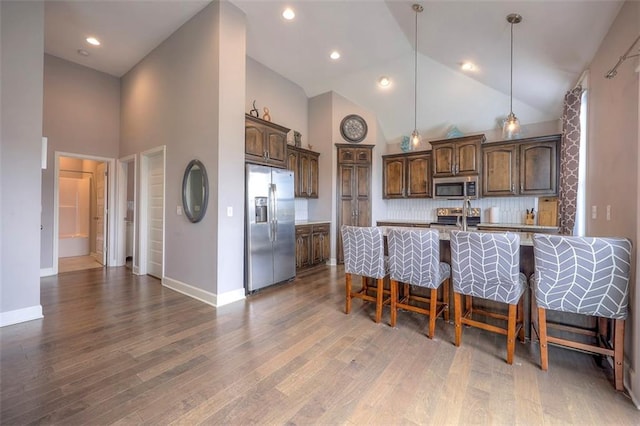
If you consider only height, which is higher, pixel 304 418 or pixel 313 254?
pixel 313 254

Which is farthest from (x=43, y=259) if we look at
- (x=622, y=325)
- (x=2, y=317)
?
(x=622, y=325)

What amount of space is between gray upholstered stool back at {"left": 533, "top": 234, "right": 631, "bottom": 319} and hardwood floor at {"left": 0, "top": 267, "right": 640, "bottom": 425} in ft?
1.79

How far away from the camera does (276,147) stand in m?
4.32

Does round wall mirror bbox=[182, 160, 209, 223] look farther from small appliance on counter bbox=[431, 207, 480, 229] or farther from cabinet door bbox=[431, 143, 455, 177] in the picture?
cabinet door bbox=[431, 143, 455, 177]

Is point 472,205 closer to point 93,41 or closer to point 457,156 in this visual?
point 457,156

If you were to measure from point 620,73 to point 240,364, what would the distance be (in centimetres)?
378

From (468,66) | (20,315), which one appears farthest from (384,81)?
(20,315)

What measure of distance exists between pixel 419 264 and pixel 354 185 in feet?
10.9

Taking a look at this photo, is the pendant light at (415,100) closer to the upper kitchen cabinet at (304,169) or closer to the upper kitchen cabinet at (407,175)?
Result: the upper kitchen cabinet at (407,175)

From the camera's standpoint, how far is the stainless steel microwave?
16.4ft

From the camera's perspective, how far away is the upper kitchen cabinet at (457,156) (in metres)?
4.98

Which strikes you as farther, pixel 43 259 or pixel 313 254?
pixel 313 254

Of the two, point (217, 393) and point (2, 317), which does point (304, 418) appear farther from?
point (2, 317)

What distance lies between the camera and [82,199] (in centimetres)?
689
